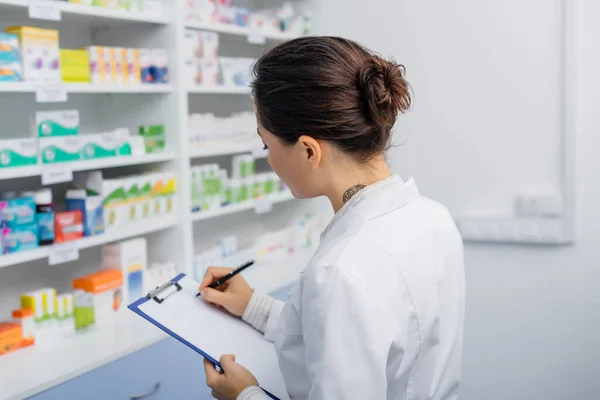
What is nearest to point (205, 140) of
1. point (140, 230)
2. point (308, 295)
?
point (140, 230)

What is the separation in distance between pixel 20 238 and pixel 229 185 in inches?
47.9

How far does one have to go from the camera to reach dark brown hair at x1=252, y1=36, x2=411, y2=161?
141 cm

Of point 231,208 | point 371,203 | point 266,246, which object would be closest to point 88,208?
point 231,208

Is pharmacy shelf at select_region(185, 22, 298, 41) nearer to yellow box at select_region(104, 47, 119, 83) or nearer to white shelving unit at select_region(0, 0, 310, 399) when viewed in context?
white shelving unit at select_region(0, 0, 310, 399)

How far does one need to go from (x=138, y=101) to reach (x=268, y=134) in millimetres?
1728

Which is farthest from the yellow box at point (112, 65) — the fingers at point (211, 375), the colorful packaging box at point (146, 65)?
the fingers at point (211, 375)

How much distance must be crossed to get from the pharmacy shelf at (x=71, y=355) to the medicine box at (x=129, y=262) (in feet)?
0.36

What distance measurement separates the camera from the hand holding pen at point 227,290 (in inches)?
71.4

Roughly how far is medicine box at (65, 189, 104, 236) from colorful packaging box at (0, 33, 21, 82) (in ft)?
1.71

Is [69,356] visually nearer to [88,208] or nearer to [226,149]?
[88,208]

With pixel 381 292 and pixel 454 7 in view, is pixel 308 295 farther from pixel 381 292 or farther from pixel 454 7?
pixel 454 7

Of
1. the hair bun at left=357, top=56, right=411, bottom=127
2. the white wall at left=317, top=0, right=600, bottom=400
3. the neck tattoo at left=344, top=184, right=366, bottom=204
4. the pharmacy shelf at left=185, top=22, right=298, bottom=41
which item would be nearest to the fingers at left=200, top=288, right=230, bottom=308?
the neck tattoo at left=344, top=184, right=366, bottom=204

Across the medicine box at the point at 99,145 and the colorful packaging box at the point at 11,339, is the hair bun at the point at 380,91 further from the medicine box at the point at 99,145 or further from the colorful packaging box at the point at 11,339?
the colorful packaging box at the point at 11,339

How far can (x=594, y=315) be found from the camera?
347 centimetres
